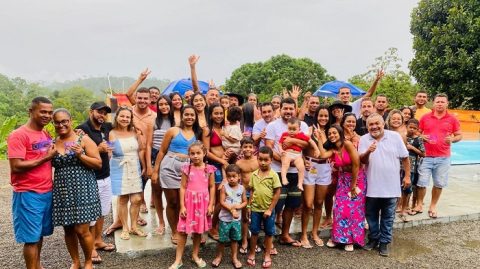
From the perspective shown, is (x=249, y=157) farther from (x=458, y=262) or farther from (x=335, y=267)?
(x=458, y=262)

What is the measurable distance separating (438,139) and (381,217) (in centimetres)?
191

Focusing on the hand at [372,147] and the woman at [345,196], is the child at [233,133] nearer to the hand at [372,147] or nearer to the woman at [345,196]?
the woman at [345,196]

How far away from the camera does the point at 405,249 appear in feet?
16.8

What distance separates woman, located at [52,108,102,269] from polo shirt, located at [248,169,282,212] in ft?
5.86

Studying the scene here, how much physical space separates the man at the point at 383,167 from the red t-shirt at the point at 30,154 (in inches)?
146

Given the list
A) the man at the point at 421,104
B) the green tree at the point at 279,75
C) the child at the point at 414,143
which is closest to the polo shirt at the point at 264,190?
the child at the point at 414,143

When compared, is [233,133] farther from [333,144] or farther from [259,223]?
[333,144]

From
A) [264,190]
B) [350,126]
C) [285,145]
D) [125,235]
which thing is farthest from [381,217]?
[125,235]

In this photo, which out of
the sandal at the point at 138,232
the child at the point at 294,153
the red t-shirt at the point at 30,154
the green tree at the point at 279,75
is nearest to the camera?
the red t-shirt at the point at 30,154

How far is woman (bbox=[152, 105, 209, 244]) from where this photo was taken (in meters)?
4.54

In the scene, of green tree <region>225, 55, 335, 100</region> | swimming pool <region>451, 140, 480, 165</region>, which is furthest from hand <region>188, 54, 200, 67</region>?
green tree <region>225, 55, 335, 100</region>

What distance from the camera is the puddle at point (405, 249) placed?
4867mm

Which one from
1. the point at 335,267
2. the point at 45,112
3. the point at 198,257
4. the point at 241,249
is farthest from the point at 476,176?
the point at 45,112

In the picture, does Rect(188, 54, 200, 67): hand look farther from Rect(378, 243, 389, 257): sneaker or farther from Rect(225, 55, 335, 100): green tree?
Rect(225, 55, 335, 100): green tree
